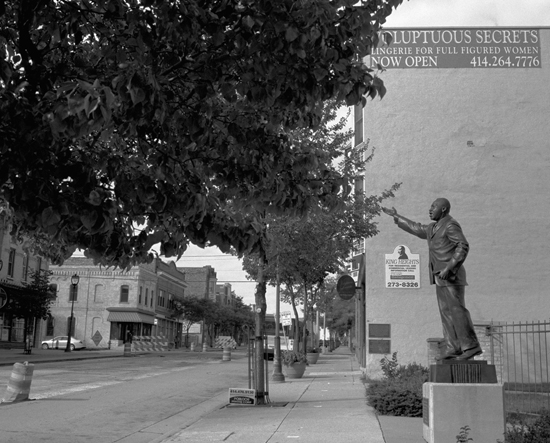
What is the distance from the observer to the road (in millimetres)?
10930

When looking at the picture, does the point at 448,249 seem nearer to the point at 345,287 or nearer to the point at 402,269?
the point at 402,269

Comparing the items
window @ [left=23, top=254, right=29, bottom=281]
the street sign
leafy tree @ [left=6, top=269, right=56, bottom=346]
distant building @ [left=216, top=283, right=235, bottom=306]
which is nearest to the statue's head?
the street sign

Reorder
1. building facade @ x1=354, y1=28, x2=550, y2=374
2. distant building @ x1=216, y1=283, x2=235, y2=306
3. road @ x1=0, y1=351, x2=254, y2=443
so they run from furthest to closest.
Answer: distant building @ x1=216, y1=283, x2=235, y2=306 → building facade @ x1=354, y1=28, x2=550, y2=374 → road @ x1=0, y1=351, x2=254, y2=443

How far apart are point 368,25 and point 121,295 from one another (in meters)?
62.3

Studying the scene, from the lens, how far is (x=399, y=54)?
70.8 ft

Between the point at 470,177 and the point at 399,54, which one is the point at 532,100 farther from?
the point at 399,54

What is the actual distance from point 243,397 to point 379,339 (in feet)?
24.0

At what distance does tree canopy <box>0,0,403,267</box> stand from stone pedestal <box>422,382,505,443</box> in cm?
352

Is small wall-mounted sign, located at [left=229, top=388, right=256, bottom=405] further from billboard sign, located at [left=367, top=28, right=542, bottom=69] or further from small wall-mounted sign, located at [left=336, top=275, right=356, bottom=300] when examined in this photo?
billboard sign, located at [left=367, top=28, right=542, bottom=69]

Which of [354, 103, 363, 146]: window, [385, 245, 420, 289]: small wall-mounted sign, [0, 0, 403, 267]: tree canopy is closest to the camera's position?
[0, 0, 403, 267]: tree canopy

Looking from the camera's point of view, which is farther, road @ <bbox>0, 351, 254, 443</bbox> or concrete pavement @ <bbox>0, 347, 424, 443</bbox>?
road @ <bbox>0, 351, 254, 443</bbox>

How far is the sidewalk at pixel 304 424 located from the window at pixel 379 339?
15.0 feet

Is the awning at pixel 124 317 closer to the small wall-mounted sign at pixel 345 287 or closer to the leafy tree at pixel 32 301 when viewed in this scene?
the leafy tree at pixel 32 301

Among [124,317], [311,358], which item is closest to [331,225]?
[311,358]
